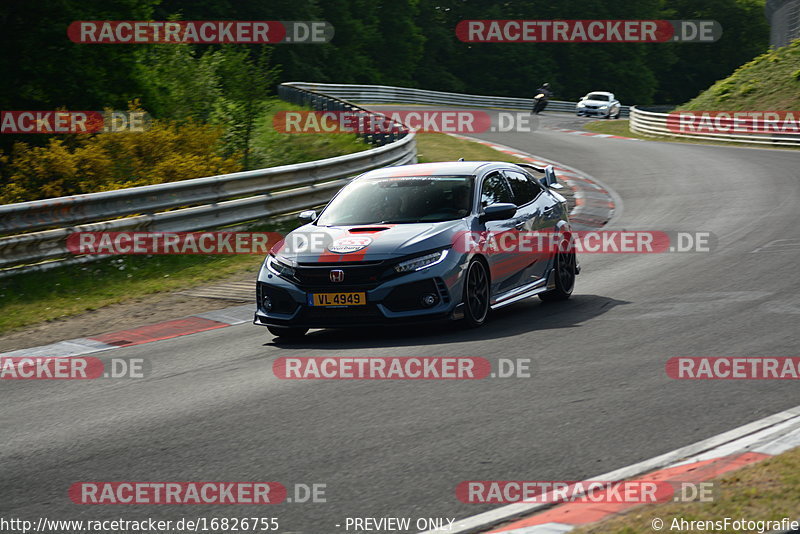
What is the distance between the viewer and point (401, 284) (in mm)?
9281

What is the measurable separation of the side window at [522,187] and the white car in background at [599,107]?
48082 millimetres

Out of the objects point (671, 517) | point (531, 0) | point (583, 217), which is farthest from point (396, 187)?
point (531, 0)

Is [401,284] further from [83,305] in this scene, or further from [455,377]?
[83,305]

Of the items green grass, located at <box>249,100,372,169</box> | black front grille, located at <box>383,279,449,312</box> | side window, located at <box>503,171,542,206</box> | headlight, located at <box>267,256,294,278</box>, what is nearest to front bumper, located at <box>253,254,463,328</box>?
black front grille, located at <box>383,279,449,312</box>

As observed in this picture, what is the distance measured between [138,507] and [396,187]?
5.96 meters

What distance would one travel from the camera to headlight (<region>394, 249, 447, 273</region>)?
935 centimetres

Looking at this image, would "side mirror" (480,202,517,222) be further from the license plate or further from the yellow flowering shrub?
the yellow flowering shrub

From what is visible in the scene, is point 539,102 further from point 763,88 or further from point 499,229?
point 499,229

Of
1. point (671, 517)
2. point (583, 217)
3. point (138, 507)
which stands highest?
point (671, 517)

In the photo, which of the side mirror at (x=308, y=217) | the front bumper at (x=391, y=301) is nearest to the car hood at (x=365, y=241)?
the front bumper at (x=391, y=301)

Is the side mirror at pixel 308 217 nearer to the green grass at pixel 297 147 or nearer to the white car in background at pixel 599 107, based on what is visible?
the green grass at pixel 297 147

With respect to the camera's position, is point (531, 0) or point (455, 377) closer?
point (455, 377)

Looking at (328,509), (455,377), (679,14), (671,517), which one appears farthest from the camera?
(679,14)

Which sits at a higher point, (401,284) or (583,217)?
(401,284)
